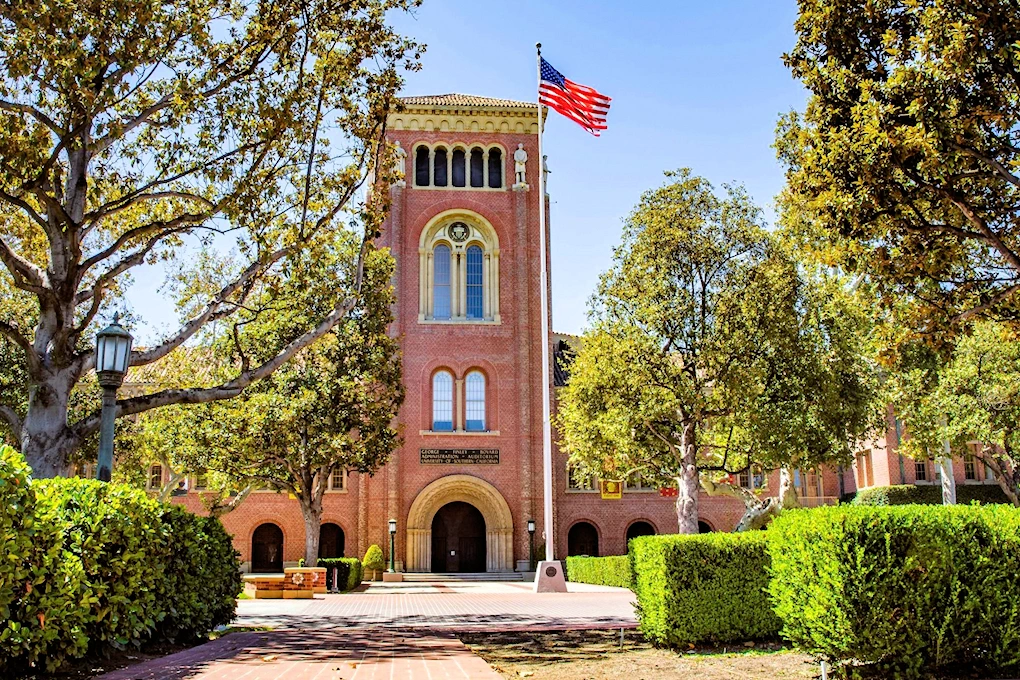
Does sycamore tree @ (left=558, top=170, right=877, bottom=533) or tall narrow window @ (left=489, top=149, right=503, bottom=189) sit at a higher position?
tall narrow window @ (left=489, top=149, right=503, bottom=189)

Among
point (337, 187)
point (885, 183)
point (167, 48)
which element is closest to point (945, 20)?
point (885, 183)

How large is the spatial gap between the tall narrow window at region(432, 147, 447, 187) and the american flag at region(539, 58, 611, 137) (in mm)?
14302

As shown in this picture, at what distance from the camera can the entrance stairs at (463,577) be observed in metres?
37.0

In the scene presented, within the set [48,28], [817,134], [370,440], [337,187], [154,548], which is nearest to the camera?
[154,548]

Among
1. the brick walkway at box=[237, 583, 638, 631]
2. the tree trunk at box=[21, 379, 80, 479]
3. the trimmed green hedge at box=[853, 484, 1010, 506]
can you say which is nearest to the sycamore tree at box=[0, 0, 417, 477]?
the tree trunk at box=[21, 379, 80, 479]

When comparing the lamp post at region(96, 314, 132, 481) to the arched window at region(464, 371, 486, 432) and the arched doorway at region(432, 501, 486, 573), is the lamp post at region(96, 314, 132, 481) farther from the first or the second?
the arched doorway at region(432, 501, 486, 573)

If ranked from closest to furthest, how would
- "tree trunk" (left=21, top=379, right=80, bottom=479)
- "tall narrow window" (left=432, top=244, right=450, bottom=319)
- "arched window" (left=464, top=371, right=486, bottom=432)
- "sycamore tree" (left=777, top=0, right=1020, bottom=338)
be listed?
"sycamore tree" (left=777, top=0, right=1020, bottom=338), "tree trunk" (left=21, top=379, right=80, bottom=479), "arched window" (left=464, top=371, right=486, bottom=432), "tall narrow window" (left=432, top=244, right=450, bottom=319)

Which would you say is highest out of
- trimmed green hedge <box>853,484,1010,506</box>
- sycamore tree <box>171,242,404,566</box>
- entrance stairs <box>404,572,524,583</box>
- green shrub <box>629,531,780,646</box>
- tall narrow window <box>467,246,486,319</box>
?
tall narrow window <box>467,246,486,319</box>

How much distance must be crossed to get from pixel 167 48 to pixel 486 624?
10.8 metres

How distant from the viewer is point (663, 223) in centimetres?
2275

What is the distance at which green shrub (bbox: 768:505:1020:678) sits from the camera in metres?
8.30

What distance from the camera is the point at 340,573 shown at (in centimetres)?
3059

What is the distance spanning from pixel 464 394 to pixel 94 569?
31272 millimetres

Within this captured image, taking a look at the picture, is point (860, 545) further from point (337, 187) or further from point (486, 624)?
point (337, 187)
